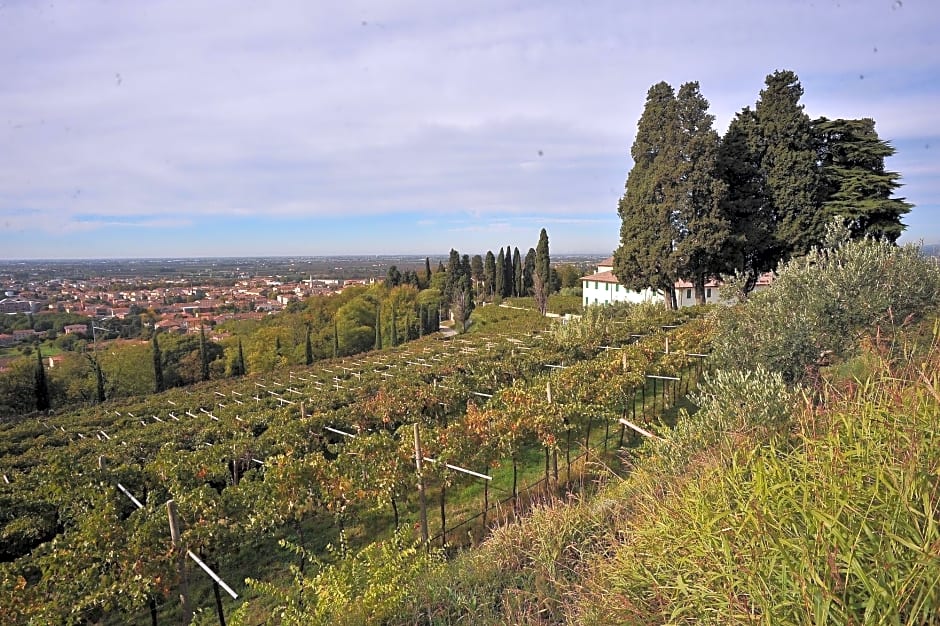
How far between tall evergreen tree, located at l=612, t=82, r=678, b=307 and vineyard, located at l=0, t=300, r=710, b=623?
7.59 meters

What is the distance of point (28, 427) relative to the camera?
20.1 metres

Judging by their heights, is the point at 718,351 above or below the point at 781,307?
below

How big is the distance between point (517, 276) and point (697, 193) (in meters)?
44.2

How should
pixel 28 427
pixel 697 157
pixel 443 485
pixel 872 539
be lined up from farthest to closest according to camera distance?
1. pixel 697 157
2. pixel 28 427
3. pixel 443 485
4. pixel 872 539

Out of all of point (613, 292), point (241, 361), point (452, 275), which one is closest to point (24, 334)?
point (241, 361)

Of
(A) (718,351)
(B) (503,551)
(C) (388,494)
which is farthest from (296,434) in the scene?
(A) (718,351)

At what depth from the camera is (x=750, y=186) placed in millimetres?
23125

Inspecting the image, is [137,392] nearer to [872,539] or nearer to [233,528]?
[233,528]

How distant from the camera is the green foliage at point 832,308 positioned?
8570 millimetres

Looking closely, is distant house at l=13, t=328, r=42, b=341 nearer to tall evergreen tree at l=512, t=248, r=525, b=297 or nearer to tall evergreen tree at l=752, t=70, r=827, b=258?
tall evergreen tree at l=512, t=248, r=525, b=297

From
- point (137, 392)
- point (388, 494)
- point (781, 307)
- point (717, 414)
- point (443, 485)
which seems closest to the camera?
point (717, 414)

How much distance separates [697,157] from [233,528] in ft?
74.3

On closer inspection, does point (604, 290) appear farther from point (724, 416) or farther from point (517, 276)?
point (724, 416)

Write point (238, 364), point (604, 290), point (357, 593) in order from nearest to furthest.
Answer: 1. point (357, 593)
2. point (604, 290)
3. point (238, 364)
